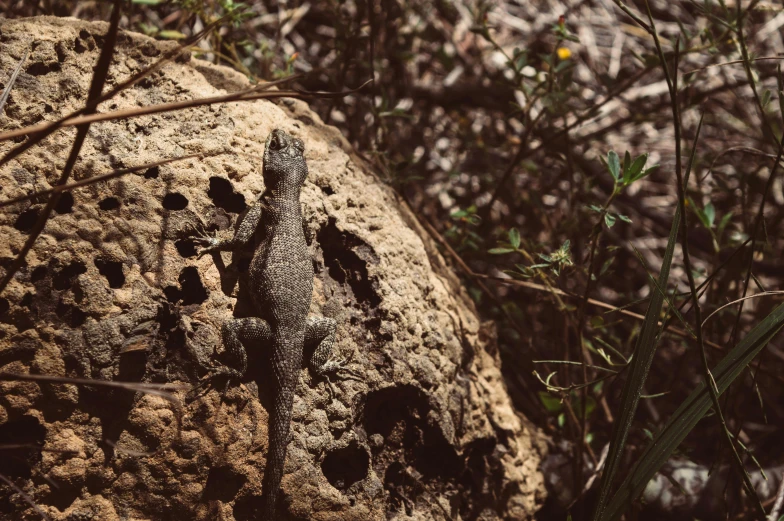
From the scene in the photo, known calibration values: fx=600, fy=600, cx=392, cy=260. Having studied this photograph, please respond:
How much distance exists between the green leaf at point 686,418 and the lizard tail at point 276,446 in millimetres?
1392

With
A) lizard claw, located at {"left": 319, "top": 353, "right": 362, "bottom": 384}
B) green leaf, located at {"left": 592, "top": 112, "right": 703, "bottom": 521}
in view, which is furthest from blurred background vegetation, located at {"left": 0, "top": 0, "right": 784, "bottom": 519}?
lizard claw, located at {"left": 319, "top": 353, "right": 362, "bottom": 384}

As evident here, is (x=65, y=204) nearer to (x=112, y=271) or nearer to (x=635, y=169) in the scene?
(x=112, y=271)

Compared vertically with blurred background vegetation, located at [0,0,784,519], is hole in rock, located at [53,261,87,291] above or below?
below

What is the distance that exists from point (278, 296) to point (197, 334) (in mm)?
417

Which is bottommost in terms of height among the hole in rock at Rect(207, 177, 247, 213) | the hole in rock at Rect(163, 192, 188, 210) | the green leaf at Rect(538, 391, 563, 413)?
the green leaf at Rect(538, 391, 563, 413)

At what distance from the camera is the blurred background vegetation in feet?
13.3

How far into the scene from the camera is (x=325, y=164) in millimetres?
3469

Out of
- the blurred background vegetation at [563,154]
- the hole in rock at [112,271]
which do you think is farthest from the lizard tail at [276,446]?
the blurred background vegetation at [563,154]

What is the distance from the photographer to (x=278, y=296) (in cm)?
292

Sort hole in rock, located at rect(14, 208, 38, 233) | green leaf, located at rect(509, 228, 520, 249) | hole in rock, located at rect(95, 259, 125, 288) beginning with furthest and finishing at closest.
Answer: green leaf, located at rect(509, 228, 520, 249) < hole in rock, located at rect(95, 259, 125, 288) < hole in rock, located at rect(14, 208, 38, 233)

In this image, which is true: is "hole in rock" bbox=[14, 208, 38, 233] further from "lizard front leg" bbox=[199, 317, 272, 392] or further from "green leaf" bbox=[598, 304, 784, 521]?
"green leaf" bbox=[598, 304, 784, 521]

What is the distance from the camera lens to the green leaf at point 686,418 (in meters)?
2.40

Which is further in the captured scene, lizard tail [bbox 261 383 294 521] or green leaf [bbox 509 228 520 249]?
green leaf [bbox 509 228 520 249]

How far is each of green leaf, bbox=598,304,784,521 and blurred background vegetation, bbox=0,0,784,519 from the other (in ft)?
3.18
